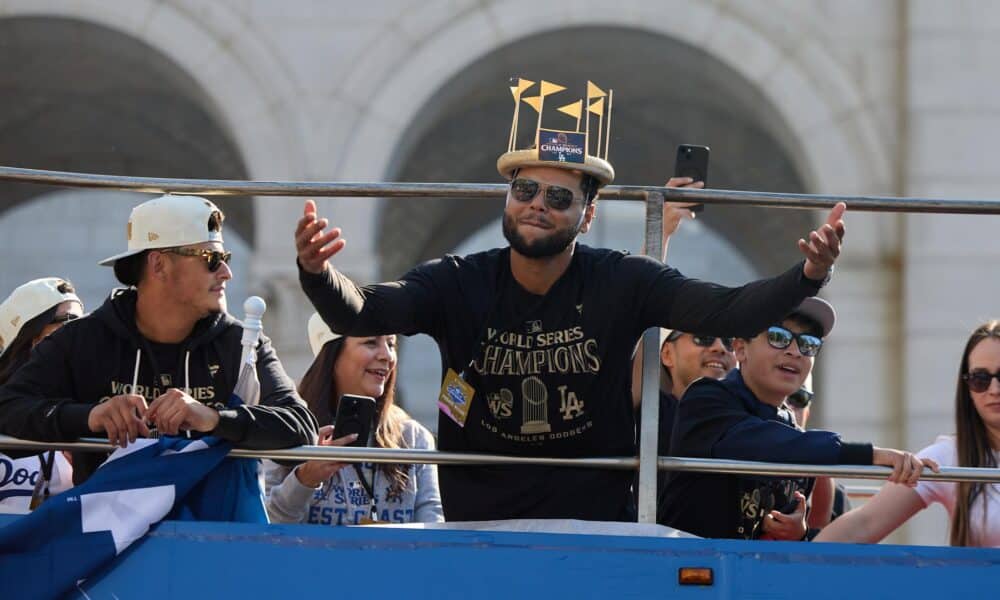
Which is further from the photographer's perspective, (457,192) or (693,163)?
(693,163)

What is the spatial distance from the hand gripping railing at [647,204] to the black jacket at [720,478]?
0.88ft

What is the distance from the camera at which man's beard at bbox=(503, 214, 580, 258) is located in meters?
4.91

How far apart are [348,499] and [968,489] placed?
7.12 ft

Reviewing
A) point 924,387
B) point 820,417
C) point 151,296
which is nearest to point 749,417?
point 151,296

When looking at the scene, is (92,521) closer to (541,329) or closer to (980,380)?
(541,329)

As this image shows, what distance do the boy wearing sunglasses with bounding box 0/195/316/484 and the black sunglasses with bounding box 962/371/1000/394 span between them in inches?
87.9

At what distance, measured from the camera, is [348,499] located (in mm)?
5863

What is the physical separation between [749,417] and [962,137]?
308 inches

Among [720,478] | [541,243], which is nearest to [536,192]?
[541,243]

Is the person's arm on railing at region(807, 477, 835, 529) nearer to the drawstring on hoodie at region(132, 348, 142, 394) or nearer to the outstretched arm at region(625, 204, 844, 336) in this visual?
the outstretched arm at region(625, 204, 844, 336)

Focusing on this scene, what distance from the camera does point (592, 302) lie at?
496 centimetres

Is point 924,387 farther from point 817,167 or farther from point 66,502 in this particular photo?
point 66,502

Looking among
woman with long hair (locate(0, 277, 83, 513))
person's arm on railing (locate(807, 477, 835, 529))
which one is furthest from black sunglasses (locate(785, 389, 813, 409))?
woman with long hair (locate(0, 277, 83, 513))

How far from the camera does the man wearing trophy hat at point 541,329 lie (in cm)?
489
